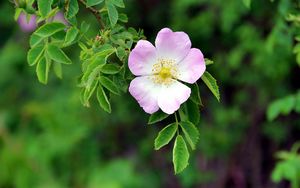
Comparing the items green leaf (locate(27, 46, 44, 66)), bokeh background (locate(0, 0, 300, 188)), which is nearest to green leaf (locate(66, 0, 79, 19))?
green leaf (locate(27, 46, 44, 66))

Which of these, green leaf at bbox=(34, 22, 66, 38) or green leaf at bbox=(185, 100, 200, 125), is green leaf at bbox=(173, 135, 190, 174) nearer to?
green leaf at bbox=(185, 100, 200, 125)

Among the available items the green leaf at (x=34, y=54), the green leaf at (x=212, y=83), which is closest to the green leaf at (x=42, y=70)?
the green leaf at (x=34, y=54)

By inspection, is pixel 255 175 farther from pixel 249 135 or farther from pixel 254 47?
pixel 254 47

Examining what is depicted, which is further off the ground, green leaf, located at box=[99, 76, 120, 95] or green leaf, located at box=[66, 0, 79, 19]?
green leaf, located at box=[66, 0, 79, 19]

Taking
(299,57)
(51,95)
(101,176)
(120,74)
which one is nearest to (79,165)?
(101,176)

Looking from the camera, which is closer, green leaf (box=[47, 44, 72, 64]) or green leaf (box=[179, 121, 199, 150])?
green leaf (box=[179, 121, 199, 150])

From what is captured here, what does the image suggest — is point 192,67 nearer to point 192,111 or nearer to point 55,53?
point 192,111

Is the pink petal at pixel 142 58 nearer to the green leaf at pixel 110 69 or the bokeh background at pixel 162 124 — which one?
the green leaf at pixel 110 69
